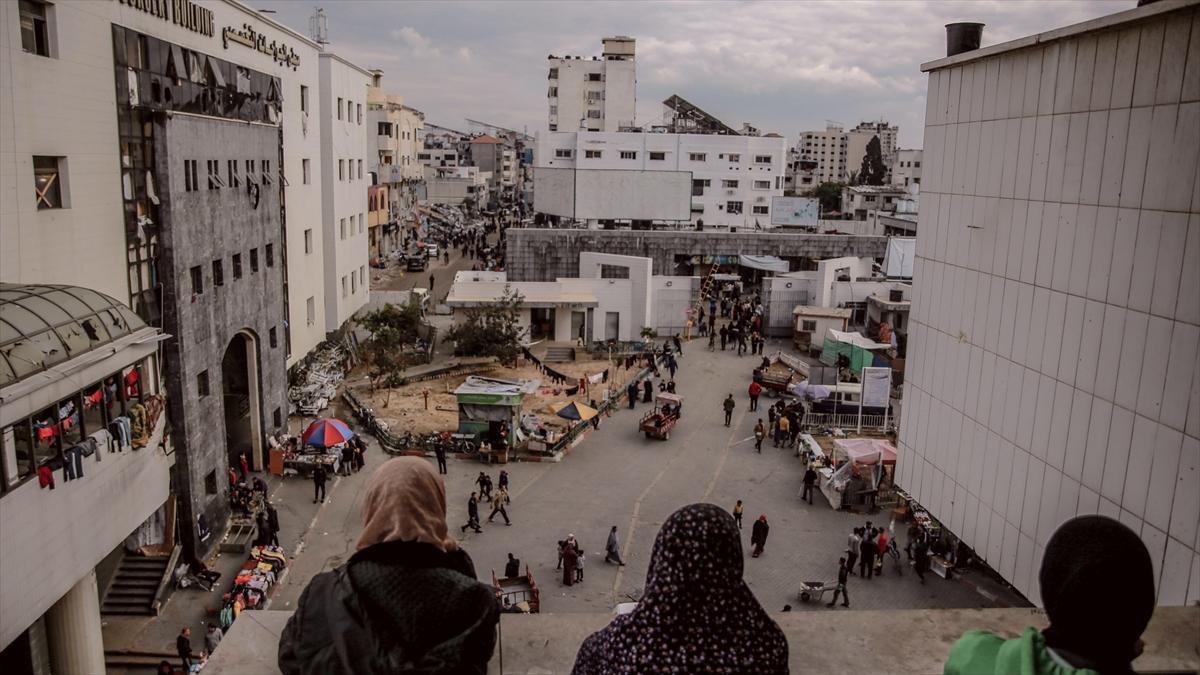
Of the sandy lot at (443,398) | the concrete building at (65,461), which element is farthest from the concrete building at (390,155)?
the concrete building at (65,461)

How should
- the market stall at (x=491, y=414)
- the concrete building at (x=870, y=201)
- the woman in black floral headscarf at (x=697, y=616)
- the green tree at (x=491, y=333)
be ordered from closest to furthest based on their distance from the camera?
the woman in black floral headscarf at (x=697, y=616) < the market stall at (x=491, y=414) < the green tree at (x=491, y=333) < the concrete building at (x=870, y=201)

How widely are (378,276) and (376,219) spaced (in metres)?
3.63

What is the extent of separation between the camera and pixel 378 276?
179 ft

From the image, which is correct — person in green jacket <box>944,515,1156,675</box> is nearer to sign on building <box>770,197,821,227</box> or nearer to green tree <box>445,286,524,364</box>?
green tree <box>445,286,524,364</box>

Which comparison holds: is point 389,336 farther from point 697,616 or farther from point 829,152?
point 829,152

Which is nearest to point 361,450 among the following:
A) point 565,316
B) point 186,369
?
point 186,369

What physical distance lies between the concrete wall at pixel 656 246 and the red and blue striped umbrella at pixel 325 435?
2356 cm

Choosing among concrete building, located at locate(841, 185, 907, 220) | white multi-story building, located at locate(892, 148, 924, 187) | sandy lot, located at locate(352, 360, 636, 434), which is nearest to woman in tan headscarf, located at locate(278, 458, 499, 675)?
sandy lot, located at locate(352, 360, 636, 434)

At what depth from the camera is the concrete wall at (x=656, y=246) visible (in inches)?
1713

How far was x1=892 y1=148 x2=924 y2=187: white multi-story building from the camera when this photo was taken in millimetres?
103438

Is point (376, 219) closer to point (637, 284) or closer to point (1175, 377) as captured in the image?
point (637, 284)

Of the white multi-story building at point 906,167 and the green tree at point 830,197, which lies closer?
the green tree at point 830,197

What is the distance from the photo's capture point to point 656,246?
45188 mm

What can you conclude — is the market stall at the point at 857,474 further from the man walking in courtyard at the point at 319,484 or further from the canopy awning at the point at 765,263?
the canopy awning at the point at 765,263
